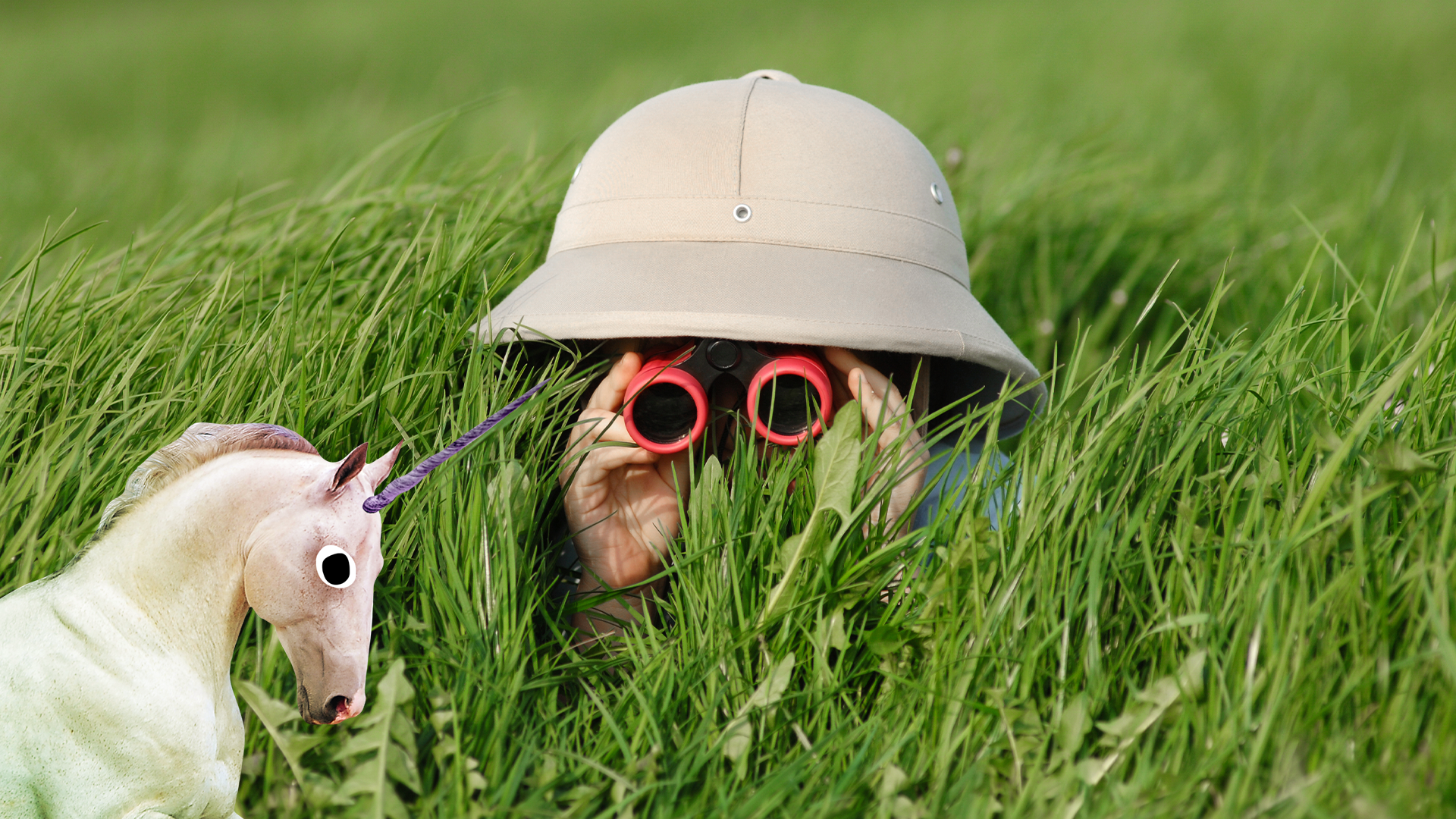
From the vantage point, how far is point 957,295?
1.80 metres

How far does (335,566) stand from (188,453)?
167 millimetres

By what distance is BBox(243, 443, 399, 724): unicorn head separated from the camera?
2.85 feet

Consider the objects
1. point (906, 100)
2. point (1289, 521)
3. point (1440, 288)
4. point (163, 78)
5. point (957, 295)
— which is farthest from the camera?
point (163, 78)

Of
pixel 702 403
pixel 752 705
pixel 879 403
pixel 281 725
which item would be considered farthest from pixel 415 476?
pixel 879 403

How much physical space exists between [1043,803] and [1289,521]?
1.67 ft

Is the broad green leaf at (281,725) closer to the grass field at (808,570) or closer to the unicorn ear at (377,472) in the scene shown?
the grass field at (808,570)

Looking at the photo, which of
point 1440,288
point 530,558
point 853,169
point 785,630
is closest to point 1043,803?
point 785,630

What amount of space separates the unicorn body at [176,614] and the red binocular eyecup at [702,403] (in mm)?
684

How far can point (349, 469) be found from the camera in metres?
0.85

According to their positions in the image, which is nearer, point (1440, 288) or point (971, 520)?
point (971, 520)

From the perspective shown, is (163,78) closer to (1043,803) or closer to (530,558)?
(530,558)

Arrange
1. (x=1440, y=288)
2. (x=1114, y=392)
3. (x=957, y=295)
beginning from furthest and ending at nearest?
(x=1440, y=288) < (x=1114, y=392) < (x=957, y=295)

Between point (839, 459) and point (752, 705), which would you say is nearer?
point (752, 705)

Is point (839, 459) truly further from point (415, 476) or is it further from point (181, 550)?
point (181, 550)
